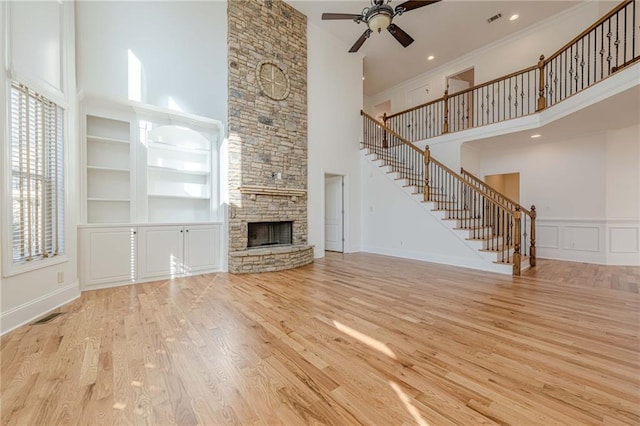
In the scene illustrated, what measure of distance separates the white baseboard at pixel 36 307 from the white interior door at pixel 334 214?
5210 millimetres

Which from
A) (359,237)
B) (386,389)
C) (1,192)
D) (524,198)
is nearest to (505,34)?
(524,198)

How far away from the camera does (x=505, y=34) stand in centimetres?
662

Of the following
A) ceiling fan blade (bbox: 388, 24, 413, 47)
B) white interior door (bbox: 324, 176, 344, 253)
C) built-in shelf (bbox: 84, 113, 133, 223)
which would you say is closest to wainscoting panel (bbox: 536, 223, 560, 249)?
white interior door (bbox: 324, 176, 344, 253)

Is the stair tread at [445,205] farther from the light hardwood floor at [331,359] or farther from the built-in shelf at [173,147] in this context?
the built-in shelf at [173,147]

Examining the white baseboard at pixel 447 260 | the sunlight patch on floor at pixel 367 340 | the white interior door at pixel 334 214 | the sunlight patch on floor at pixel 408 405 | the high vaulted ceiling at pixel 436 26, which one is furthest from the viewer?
the white interior door at pixel 334 214

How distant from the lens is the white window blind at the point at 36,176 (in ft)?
8.62

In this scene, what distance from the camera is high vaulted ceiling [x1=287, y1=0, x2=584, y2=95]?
5.70 meters

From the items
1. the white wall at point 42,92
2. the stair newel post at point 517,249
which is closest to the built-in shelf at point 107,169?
the white wall at point 42,92

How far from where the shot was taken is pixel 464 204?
222 inches

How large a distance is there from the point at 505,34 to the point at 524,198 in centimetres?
423

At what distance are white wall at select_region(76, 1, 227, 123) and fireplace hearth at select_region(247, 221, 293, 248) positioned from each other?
2229mm

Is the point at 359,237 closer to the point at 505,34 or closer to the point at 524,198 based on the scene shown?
the point at 524,198

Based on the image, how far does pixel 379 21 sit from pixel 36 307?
234 inches

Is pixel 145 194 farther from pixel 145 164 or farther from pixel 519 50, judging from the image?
pixel 519 50
